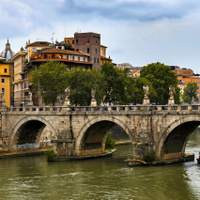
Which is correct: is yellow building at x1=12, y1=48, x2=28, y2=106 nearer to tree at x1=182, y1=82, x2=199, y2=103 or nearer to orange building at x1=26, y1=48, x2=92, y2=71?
orange building at x1=26, y1=48, x2=92, y2=71

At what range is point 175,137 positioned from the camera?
3969 centimetres

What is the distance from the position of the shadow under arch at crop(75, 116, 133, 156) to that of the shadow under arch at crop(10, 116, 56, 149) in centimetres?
635

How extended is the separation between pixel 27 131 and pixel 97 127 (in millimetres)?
11782

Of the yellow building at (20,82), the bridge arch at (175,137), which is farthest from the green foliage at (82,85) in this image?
the yellow building at (20,82)

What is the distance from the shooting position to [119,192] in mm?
31141

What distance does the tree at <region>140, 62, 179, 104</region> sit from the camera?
7750cm

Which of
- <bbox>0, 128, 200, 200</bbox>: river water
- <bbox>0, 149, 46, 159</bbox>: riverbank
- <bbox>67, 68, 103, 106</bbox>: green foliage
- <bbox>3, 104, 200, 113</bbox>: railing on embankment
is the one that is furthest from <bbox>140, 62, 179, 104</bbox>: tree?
<bbox>0, 128, 200, 200</bbox>: river water

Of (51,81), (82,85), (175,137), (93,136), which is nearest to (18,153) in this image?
(93,136)

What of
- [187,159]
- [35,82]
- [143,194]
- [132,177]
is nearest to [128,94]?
[35,82]

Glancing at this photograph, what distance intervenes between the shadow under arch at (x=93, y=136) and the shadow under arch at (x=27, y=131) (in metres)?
6.35

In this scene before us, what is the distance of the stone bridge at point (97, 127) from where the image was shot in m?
38.6

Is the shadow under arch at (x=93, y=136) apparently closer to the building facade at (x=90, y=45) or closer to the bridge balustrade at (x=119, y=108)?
the bridge balustrade at (x=119, y=108)

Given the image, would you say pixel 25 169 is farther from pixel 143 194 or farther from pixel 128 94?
pixel 128 94

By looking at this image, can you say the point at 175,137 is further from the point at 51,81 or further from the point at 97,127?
the point at 51,81
